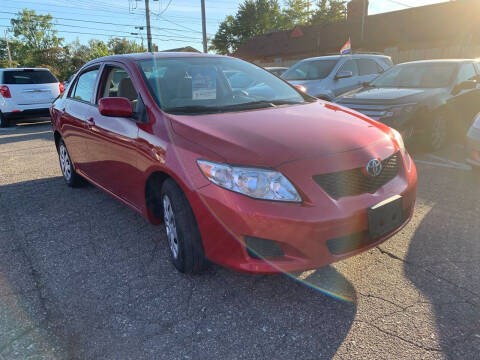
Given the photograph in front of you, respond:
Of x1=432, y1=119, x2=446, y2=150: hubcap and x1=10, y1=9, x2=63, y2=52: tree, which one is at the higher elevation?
x1=10, y1=9, x2=63, y2=52: tree

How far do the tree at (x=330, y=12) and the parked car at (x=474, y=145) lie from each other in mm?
49026

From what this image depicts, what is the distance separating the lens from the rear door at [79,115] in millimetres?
3877

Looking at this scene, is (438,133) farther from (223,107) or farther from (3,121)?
(3,121)

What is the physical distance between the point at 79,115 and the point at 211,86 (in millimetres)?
1625

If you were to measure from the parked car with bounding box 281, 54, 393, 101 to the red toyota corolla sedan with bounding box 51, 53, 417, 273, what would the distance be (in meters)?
5.50

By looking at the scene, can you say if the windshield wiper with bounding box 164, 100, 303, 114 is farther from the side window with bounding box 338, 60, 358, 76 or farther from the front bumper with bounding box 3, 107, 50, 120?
the front bumper with bounding box 3, 107, 50, 120

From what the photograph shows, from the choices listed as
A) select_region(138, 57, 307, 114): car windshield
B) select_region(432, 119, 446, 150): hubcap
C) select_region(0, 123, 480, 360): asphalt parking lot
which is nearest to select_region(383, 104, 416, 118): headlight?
select_region(432, 119, 446, 150): hubcap

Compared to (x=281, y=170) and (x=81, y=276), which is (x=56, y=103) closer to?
(x=81, y=276)

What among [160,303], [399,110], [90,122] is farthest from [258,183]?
[399,110]

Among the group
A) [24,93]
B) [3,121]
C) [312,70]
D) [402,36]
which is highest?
[402,36]

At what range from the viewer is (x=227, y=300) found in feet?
8.05

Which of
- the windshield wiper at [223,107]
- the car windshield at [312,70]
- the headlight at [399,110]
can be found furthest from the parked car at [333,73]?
the windshield wiper at [223,107]

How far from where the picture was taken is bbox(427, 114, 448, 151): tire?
601 cm

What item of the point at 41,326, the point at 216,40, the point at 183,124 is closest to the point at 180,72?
the point at 183,124
